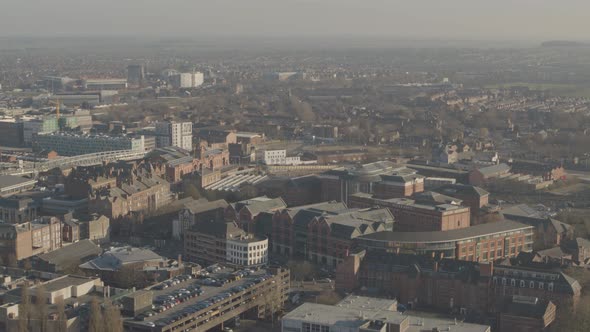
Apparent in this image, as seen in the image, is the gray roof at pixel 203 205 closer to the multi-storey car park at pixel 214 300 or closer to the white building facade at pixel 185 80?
the multi-storey car park at pixel 214 300

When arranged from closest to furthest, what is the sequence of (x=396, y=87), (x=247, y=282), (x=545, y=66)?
(x=247, y=282), (x=396, y=87), (x=545, y=66)

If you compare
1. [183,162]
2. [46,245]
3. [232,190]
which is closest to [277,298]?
[46,245]

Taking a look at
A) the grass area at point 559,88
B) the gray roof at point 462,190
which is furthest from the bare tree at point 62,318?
the grass area at point 559,88

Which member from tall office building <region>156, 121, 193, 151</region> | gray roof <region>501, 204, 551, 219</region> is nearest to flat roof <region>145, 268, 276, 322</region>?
gray roof <region>501, 204, 551, 219</region>

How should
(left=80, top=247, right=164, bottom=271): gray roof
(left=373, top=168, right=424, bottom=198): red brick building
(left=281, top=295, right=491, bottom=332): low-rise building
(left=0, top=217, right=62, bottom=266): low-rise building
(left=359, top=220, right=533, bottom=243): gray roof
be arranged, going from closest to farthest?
(left=281, top=295, right=491, bottom=332): low-rise building
(left=80, top=247, right=164, bottom=271): gray roof
(left=359, top=220, right=533, bottom=243): gray roof
(left=0, top=217, right=62, bottom=266): low-rise building
(left=373, top=168, right=424, bottom=198): red brick building

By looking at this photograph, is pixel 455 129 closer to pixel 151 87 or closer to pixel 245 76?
pixel 151 87

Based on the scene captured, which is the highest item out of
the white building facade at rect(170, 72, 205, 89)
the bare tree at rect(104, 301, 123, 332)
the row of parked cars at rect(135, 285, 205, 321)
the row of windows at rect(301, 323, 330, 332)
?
the bare tree at rect(104, 301, 123, 332)

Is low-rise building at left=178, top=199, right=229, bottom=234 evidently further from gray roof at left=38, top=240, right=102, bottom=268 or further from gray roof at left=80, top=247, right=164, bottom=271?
gray roof at left=80, top=247, right=164, bottom=271
